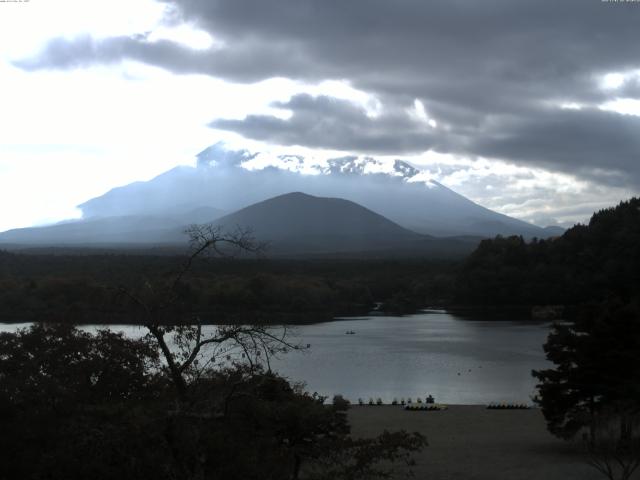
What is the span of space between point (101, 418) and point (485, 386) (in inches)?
741

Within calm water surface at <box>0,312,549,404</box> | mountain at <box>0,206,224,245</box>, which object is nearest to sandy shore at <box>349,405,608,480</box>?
calm water surface at <box>0,312,549,404</box>

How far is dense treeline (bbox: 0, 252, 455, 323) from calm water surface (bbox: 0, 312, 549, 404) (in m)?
3.28

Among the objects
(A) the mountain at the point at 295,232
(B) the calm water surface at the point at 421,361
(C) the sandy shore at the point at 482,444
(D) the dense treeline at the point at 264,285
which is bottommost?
(B) the calm water surface at the point at 421,361

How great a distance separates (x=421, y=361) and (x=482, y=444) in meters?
14.0

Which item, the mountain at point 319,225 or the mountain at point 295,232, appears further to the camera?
the mountain at point 319,225

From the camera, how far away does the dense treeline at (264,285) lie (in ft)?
123

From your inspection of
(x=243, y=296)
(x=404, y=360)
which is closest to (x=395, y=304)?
(x=243, y=296)

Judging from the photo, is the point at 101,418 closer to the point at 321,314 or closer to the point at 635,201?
the point at 321,314

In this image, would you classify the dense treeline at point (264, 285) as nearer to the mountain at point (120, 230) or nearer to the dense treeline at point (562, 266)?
the dense treeline at point (562, 266)

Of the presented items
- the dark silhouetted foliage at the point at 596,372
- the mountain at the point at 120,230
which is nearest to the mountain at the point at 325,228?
the mountain at the point at 120,230

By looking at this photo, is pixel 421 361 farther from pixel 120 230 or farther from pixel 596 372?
pixel 120 230

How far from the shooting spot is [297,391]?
36.3 feet

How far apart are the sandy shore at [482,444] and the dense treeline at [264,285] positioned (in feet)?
43.7

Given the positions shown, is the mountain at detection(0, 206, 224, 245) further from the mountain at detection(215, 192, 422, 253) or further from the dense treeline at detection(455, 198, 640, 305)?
the dense treeline at detection(455, 198, 640, 305)
